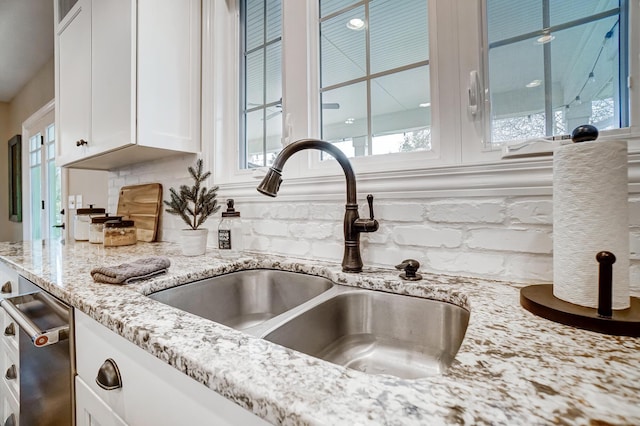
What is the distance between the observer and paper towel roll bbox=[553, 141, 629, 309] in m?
0.49

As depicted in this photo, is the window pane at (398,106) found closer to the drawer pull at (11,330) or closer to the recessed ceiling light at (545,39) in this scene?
the recessed ceiling light at (545,39)

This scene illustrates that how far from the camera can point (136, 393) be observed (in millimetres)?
532

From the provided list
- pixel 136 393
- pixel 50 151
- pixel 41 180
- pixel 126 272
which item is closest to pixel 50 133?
pixel 50 151

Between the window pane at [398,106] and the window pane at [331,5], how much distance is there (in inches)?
14.4

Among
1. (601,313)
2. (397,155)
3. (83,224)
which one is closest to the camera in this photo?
(601,313)

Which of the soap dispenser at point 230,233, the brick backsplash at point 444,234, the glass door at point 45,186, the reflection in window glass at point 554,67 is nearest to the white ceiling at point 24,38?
the glass door at point 45,186

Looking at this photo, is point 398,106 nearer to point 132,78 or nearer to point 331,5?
point 331,5

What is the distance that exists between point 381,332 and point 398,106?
0.75 meters

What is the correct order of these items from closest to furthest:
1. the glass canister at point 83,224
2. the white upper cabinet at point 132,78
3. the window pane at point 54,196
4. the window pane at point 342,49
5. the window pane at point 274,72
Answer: the window pane at point 342,49 → the white upper cabinet at point 132,78 → the window pane at point 274,72 → the glass canister at point 83,224 → the window pane at point 54,196

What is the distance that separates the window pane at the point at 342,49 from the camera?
114cm

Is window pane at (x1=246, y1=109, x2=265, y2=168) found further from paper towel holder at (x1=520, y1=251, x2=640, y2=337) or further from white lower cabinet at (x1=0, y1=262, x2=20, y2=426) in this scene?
paper towel holder at (x1=520, y1=251, x2=640, y2=337)

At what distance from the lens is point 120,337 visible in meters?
0.58

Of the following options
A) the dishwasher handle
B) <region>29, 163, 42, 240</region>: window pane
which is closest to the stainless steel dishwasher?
the dishwasher handle

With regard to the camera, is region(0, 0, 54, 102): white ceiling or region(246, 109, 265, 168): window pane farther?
region(0, 0, 54, 102): white ceiling
